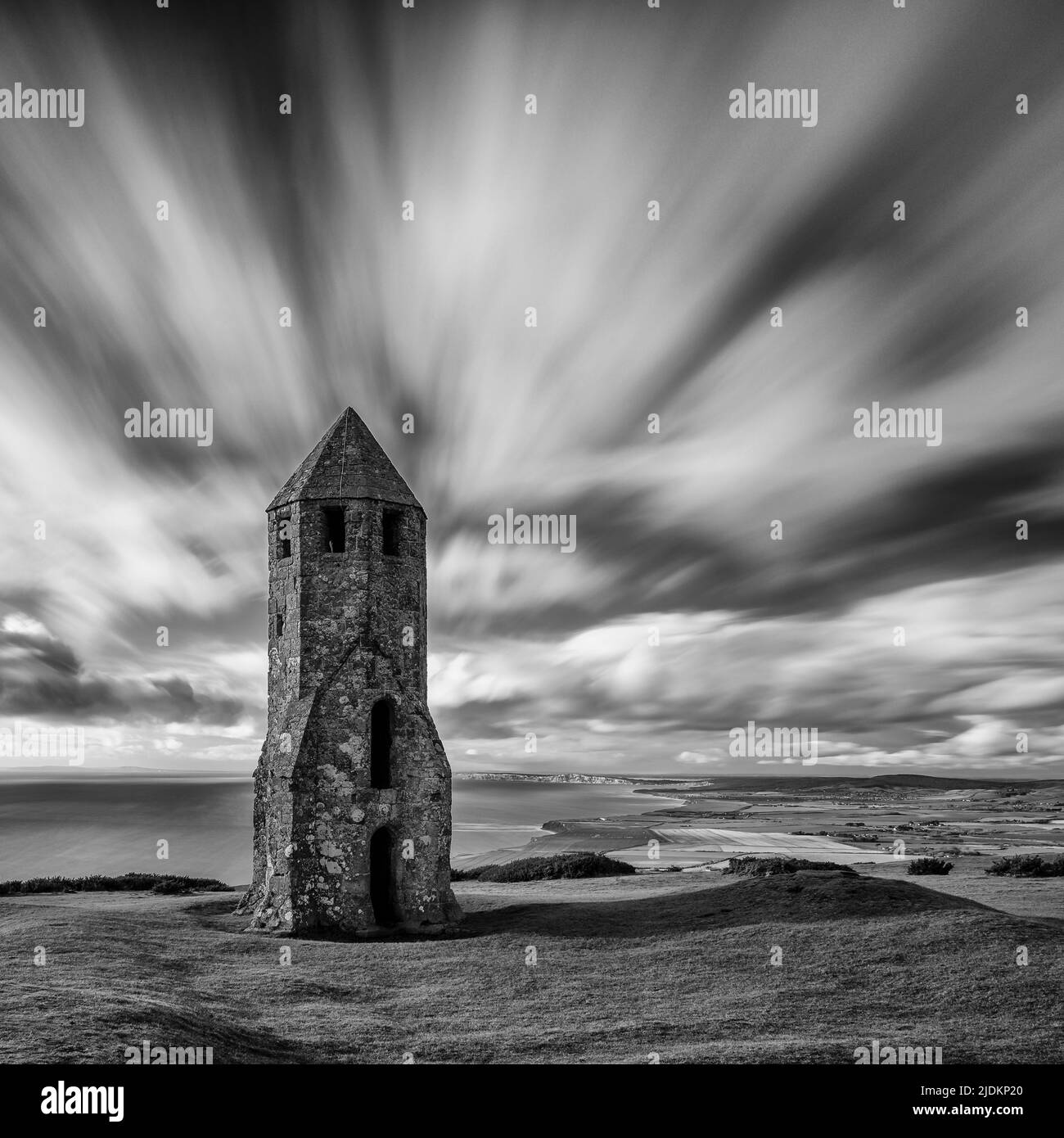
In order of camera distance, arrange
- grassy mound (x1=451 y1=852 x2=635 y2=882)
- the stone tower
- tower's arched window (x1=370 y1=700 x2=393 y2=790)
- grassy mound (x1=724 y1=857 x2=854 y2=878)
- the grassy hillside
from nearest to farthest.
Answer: the grassy hillside → the stone tower → tower's arched window (x1=370 y1=700 x2=393 y2=790) → grassy mound (x1=724 y1=857 x2=854 y2=878) → grassy mound (x1=451 y1=852 x2=635 y2=882)

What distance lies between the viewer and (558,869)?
117 ft

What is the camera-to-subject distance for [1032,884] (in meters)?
28.2

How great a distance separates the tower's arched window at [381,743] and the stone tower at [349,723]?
0.14 feet

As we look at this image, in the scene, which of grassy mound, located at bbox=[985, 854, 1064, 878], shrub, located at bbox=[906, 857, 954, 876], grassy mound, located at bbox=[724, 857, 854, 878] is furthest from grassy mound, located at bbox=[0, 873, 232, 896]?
grassy mound, located at bbox=[985, 854, 1064, 878]

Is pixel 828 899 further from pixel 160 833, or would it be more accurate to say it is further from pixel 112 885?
pixel 160 833

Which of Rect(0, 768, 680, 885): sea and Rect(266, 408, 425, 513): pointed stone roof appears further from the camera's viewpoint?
Rect(0, 768, 680, 885): sea

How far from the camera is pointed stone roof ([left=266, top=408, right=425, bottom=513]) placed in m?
25.6

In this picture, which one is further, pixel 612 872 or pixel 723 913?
pixel 612 872

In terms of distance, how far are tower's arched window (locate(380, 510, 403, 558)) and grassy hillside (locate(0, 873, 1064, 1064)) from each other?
9.41 meters

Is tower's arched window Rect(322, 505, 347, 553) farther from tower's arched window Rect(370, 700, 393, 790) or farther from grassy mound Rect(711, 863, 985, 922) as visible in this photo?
grassy mound Rect(711, 863, 985, 922)
